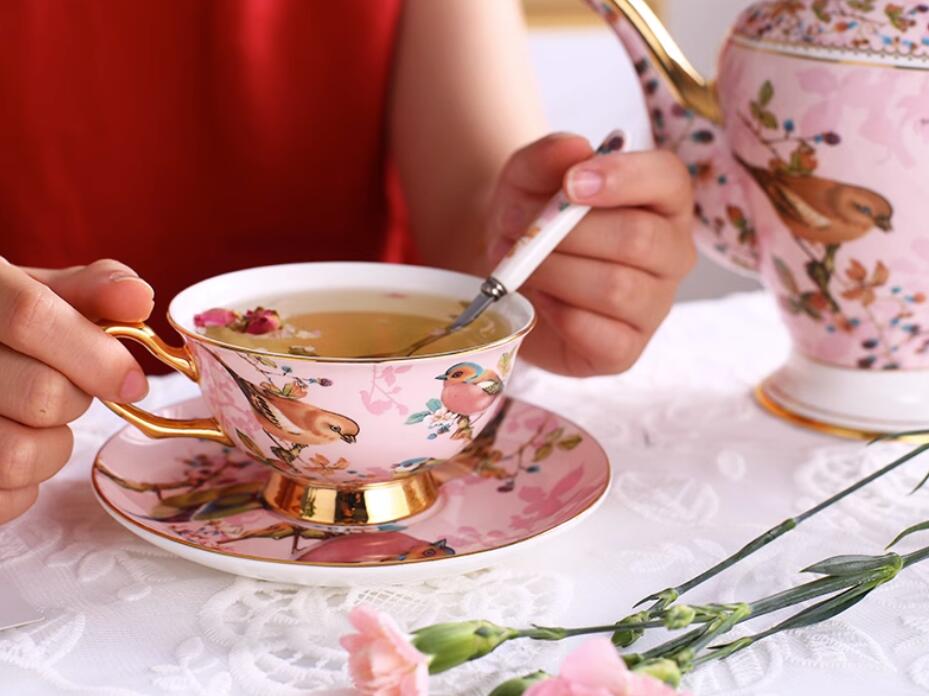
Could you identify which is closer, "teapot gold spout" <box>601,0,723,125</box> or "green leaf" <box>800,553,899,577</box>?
"green leaf" <box>800,553,899,577</box>

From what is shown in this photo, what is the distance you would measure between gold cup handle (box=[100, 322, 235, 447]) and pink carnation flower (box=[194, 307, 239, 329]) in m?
0.02

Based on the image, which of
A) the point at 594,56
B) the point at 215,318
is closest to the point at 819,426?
the point at 215,318

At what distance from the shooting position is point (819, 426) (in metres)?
0.64

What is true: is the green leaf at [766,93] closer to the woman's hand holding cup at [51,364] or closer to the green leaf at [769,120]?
the green leaf at [769,120]

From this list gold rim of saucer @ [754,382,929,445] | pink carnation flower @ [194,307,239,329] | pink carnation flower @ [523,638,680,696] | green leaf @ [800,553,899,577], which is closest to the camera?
pink carnation flower @ [523,638,680,696]

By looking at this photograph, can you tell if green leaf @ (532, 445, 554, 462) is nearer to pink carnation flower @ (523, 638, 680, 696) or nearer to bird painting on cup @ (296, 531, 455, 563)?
bird painting on cup @ (296, 531, 455, 563)

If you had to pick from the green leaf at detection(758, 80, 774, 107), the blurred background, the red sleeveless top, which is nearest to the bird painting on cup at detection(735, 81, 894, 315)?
the green leaf at detection(758, 80, 774, 107)

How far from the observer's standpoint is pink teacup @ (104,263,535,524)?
0.44 meters

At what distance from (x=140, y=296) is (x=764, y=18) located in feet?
1.24

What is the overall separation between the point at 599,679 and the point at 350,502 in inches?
8.3

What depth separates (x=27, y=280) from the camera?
0.46 m

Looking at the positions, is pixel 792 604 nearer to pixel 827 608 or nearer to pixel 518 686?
pixel 827 608

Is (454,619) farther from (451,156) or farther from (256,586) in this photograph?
(451,156)

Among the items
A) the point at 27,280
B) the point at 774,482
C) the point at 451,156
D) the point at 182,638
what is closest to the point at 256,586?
the point at 182,638
